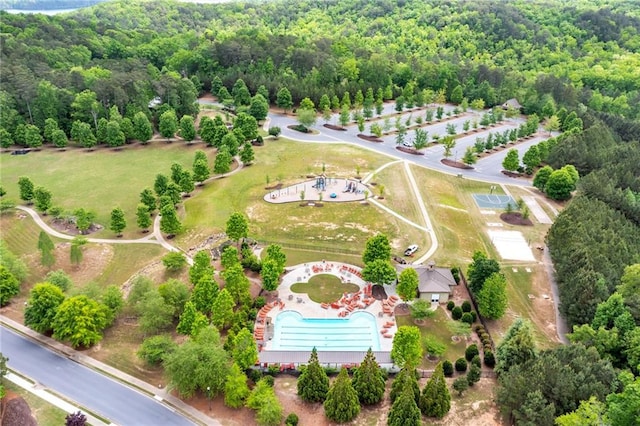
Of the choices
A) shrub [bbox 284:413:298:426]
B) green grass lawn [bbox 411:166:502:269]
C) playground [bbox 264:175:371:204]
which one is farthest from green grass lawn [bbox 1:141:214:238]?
green grass lawn [bbox 411:166:502:269]

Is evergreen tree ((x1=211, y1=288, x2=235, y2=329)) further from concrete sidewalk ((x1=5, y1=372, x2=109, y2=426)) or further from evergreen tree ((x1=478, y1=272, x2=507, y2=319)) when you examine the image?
evergreen tree ((x1=478, y1=272, x2=507, y2=319))

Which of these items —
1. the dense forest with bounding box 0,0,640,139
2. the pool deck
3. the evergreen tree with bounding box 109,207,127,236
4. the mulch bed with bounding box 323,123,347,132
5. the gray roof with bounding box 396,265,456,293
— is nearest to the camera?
Result: the pool deck

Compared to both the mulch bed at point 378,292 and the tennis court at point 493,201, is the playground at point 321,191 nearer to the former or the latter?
the tennis court at point 493,201

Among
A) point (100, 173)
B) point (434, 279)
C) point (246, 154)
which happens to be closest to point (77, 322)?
point (434, 279)

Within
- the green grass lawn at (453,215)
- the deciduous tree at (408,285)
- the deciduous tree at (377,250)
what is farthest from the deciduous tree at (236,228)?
the green grass lawn at (453,215)

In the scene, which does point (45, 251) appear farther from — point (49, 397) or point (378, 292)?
point (378, 292)

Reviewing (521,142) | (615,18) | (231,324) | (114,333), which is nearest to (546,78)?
(521,142)
